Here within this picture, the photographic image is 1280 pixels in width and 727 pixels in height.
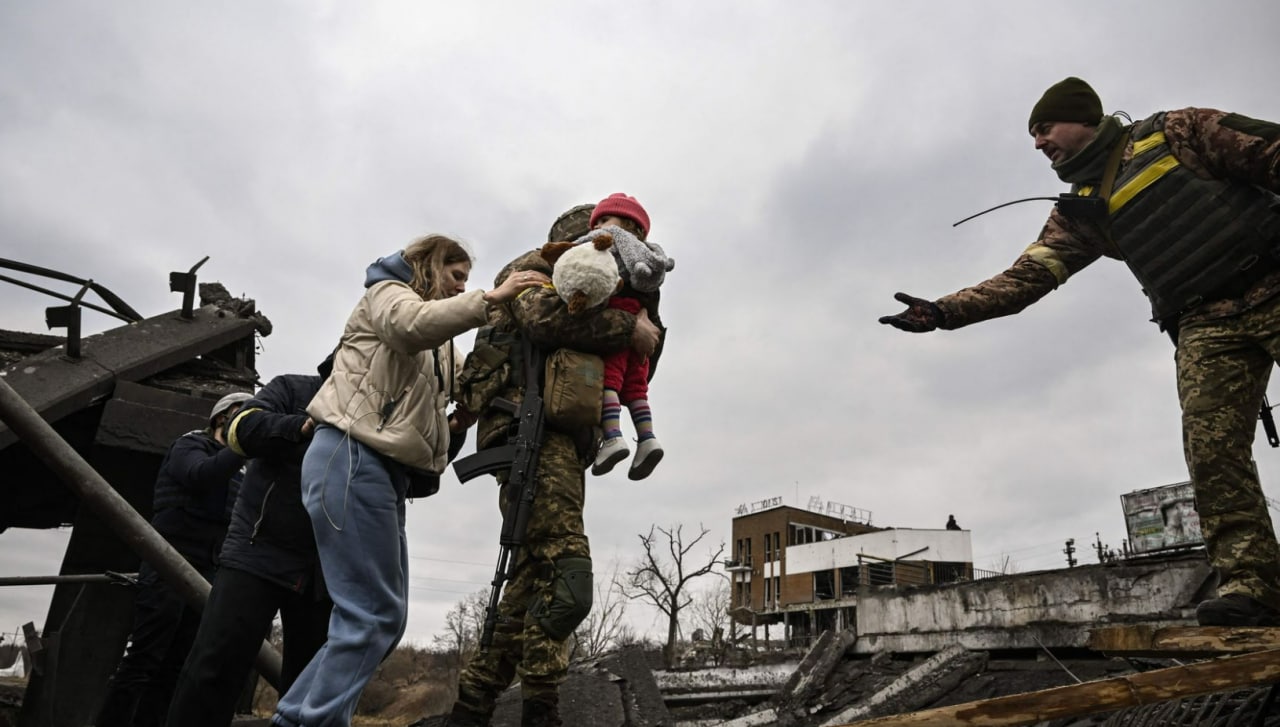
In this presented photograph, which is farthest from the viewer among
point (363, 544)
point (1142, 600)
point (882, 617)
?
point (882, 617)

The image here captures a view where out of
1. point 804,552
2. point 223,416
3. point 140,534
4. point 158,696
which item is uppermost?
point 804,552

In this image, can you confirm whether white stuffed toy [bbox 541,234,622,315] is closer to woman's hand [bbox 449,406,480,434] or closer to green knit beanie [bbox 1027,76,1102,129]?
woman's hand [bbox 449,406,480,434]

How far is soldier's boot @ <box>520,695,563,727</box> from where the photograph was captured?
3.15m

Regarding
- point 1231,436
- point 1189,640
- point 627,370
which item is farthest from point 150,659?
point 1231,436

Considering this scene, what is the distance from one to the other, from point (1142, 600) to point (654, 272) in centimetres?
569

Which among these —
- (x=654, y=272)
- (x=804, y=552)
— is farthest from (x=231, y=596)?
(x=804, y=552)

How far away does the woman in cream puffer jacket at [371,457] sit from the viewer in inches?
95.5

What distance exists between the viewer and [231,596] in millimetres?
→ 2627

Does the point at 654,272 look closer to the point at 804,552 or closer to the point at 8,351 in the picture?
the point at 8,351

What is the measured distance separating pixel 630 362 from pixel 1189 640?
7.79 ft

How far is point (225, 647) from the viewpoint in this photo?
2.54 metres

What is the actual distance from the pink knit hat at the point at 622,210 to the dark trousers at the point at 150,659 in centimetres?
270

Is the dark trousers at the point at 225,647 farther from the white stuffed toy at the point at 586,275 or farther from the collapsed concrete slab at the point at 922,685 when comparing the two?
the collapsed concrete slab at the point at 922,685

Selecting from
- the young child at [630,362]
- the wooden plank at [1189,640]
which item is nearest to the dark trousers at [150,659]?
the young child at [630,362]
